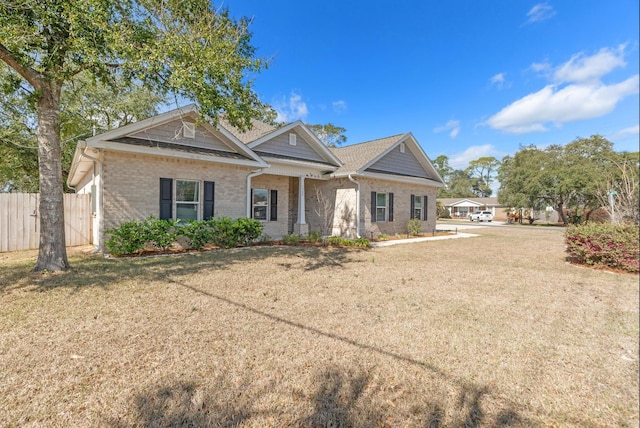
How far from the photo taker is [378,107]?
2189 centimetres

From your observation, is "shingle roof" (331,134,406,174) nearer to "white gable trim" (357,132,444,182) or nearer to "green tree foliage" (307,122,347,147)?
"white gable trim" (357,132,444,182)

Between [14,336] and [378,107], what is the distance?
22.2 meters

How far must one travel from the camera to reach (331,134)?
3797 cm

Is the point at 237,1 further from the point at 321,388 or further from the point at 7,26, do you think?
the point at 321,388

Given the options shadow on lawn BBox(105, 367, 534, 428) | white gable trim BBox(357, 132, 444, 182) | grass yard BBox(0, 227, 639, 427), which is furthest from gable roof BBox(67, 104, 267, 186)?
shadow on lawn BBox(105, 367, 534, 428)

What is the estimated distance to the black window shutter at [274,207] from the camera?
1323 cm

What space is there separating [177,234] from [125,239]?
1331 mm

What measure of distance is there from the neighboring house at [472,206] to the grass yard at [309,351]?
171ft

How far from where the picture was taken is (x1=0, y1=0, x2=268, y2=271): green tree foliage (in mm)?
5359

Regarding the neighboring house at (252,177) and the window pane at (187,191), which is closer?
the neighboring house at (252,177)

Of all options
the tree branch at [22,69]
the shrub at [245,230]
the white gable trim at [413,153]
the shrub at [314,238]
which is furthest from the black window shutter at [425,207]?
the tree branch at [22,69]

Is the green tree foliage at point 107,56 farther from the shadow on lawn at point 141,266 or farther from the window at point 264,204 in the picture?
the window at point 264,204

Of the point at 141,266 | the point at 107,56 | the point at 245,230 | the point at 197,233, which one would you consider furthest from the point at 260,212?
the point at 107,56

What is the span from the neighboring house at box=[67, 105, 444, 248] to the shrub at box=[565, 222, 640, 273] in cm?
763
